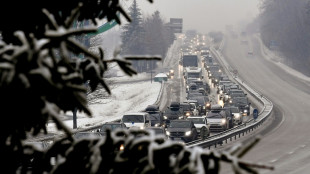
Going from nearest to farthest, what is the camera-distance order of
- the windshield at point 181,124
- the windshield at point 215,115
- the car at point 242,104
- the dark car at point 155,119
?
the windshield at point 181,124 → the dark car at point 155,119 → the windshield at point 215,115 → the car at point 242,104

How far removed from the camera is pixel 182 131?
1507 inches

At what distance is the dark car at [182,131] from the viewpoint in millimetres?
38125

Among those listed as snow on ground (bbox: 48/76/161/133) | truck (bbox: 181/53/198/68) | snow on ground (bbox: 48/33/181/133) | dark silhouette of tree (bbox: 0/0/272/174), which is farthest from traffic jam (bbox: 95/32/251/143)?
truck (bbox: 181/53/198/68)

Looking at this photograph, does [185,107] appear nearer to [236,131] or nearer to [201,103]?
[201,103]

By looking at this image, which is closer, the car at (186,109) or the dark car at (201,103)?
the car at (186,109)

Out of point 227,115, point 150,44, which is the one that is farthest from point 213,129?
point 150,44

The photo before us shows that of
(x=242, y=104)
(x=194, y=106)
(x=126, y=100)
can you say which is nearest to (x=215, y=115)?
(x=194, y=106)

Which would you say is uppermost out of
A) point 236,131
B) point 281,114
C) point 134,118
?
point 134,118

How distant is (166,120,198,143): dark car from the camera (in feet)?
125

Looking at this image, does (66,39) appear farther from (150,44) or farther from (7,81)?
(150,44)

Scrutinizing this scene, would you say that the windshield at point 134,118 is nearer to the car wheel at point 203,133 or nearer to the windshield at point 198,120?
the car wheel at point 203,133

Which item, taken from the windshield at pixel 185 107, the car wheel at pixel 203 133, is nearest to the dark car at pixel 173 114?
the windshield at pixel 185 107

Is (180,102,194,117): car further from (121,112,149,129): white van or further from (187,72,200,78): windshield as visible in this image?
(187,72,200,78): windshield


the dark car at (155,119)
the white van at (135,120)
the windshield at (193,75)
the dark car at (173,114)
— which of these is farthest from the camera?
the windshield at (193,75)
